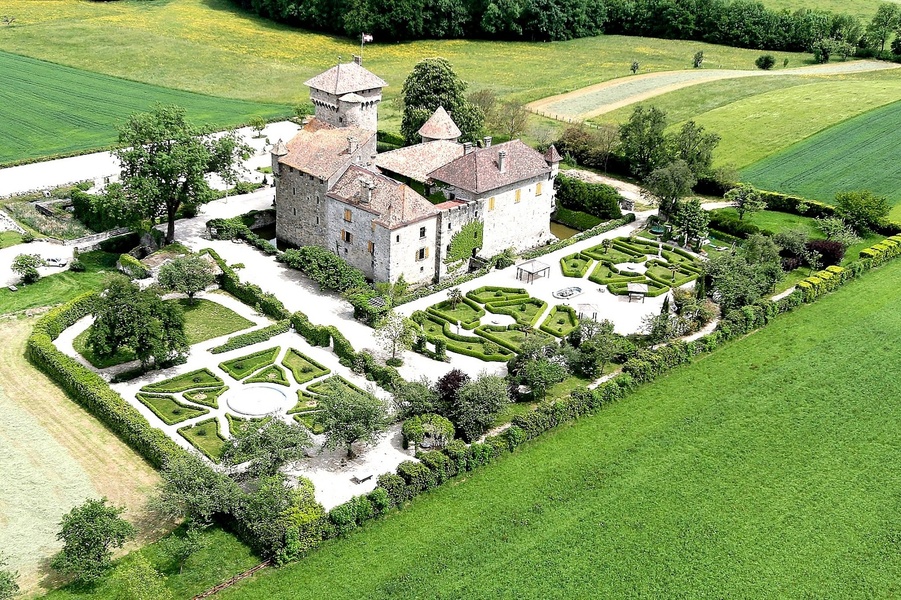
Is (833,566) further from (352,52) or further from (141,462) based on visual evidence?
(352,52)

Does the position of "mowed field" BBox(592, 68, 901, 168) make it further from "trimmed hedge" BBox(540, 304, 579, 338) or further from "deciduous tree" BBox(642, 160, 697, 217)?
"trimmed hedge" BBox(540, 304, 579, 338)

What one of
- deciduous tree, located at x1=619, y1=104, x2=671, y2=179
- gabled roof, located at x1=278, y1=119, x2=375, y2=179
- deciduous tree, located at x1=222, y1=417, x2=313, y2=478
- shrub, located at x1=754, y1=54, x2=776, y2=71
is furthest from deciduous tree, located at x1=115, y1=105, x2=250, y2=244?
shrub, located at x1=754, y1=54, x2=776, y2=71

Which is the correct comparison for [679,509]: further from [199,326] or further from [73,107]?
[73,107]

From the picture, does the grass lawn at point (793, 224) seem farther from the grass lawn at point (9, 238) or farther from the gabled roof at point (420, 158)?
the grass lawn at point (9, 238)

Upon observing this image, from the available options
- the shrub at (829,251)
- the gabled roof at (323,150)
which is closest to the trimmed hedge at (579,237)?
the shrub at (829,251)

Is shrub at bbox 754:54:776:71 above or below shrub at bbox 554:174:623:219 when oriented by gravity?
above

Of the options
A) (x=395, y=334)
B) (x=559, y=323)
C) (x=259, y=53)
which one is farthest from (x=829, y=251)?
(x=259, y=53)
